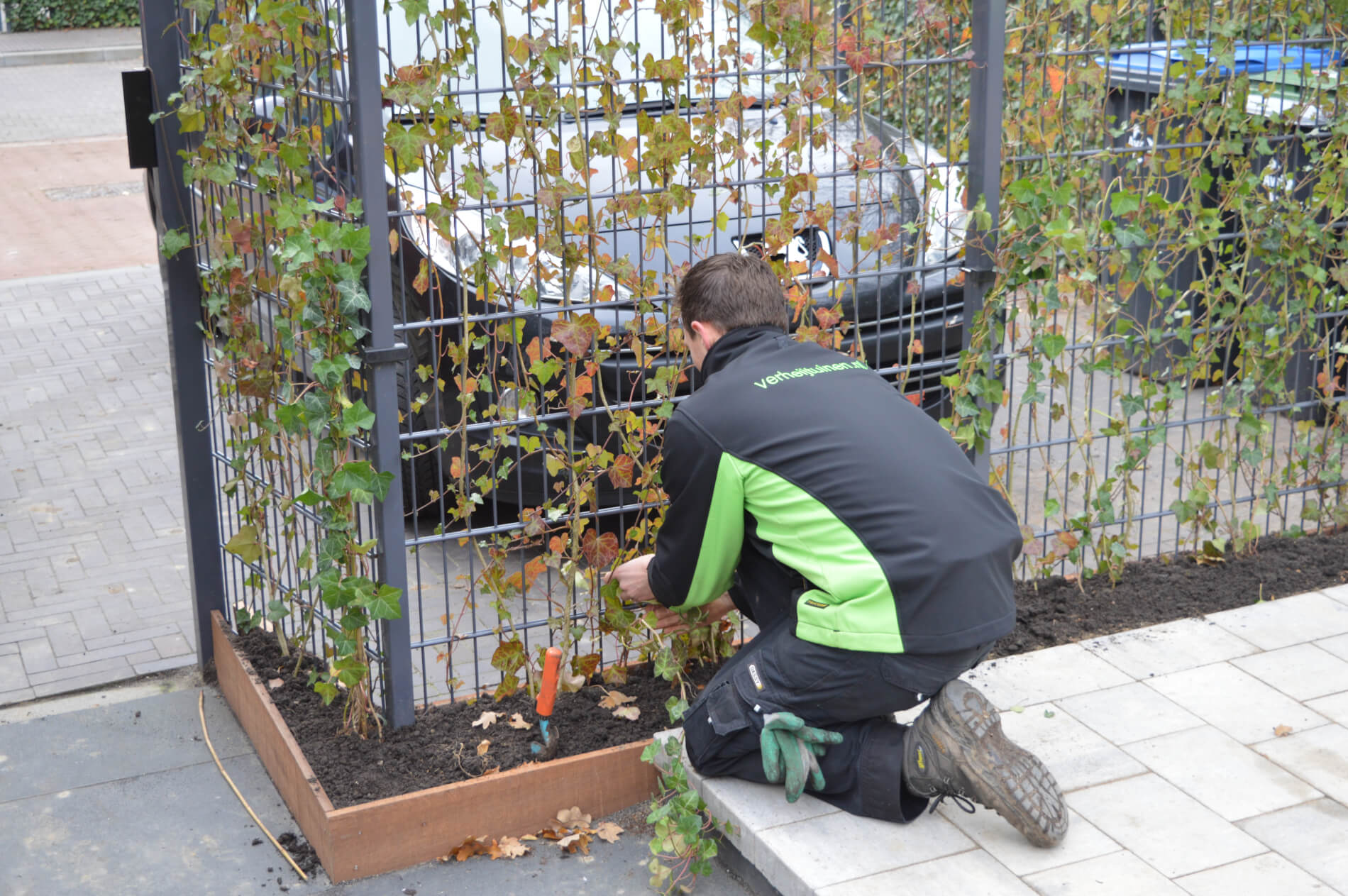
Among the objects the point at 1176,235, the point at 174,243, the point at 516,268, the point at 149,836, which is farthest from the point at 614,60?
the point at 149,836

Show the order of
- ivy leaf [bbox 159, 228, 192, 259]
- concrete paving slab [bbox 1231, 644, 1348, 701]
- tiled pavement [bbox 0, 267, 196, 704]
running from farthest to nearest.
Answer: tiled pavement [bbox 0, 267, 196, 704] < concrete paving slab [bbox 1231, 644, 1348, 701] < ivy leaf [bbox 159, 228, 192, 259]

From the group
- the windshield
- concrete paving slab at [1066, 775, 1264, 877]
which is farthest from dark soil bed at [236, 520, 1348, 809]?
the windshield

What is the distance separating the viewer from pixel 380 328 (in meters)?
3.17

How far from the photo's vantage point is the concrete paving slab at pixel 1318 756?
329cm

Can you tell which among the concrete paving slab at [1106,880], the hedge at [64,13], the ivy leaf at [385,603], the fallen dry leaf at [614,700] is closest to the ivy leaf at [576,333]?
the ivy leaf at [385,603]

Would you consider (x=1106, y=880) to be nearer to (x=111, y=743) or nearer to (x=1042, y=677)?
(x=1042, y=677)

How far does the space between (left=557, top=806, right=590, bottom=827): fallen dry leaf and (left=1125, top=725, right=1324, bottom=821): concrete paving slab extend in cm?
139

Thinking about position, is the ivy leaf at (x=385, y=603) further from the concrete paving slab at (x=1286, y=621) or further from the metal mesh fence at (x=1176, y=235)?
the concrete paving slab at (x=1286, y=621)

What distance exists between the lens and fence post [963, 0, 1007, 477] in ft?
12.5

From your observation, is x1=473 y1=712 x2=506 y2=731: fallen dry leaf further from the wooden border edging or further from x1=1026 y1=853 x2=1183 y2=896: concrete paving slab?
x1=1026 y1=853 x2=1183 y2=896: concrete paving slab

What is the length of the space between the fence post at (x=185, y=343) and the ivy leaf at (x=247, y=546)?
0.29 metres

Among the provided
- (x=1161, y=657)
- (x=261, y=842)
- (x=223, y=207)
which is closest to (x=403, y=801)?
(x=261, y=842)

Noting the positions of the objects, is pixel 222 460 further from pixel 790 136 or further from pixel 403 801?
pixel 790 136

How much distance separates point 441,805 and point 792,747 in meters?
0.86
